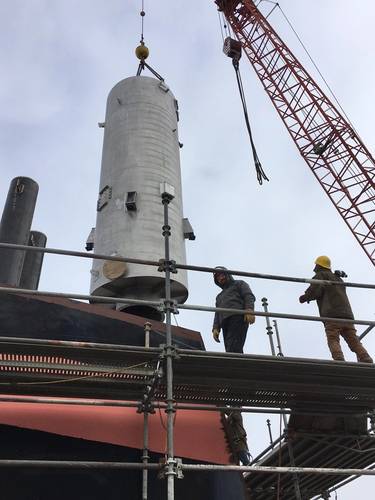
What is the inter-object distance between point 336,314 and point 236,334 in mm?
1448

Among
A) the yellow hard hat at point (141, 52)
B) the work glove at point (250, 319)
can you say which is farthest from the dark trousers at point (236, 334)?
the yellow hard hat at point (141, 52)

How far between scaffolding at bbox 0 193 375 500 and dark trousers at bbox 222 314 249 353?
1.15m

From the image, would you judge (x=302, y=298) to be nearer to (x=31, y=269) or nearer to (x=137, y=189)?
(x=137, y=189)

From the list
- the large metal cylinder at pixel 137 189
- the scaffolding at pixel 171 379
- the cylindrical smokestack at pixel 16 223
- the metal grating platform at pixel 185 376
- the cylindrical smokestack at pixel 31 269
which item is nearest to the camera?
the scaffolding at pixel 171 379

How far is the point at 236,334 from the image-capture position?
7.78m

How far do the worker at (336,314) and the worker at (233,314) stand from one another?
85 cm

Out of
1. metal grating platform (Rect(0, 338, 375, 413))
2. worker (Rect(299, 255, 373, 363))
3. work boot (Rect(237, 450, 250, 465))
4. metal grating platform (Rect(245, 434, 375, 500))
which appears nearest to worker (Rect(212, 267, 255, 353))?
worker (Rect(299, 255, 373, 363))

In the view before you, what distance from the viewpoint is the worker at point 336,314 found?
733 centimetres

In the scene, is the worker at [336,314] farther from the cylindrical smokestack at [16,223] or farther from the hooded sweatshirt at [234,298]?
the cylindrical smokestack at [16,223]

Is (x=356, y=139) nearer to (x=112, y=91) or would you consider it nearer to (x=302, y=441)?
(x=112, y=91)

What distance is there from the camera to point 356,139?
26984mm

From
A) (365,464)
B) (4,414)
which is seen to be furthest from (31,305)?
(365,464)

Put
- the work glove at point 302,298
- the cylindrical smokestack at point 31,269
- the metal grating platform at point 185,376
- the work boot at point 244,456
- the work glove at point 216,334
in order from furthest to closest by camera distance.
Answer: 1. the cylindrical smokestack at point 31,269
2. the work glove at point 216,334
3. the work glove at point 302,298
4. the work boot at point 244,456
5. the metal grating platform at point 185,376

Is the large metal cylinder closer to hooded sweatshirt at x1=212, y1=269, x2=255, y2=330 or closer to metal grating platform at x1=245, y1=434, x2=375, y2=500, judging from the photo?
hooded sweatshirt at x1=212, y1=269, x2=255, y2=330
